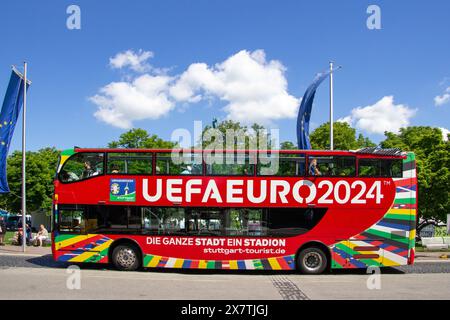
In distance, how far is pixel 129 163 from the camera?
581 inches

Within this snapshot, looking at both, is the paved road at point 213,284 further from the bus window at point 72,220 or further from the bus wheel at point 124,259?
the bus window at point 72,220

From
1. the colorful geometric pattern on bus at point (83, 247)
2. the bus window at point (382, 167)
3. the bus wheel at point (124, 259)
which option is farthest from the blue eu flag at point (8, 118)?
the bus window at point (382, 167)

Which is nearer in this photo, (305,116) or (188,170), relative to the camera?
(188,170)

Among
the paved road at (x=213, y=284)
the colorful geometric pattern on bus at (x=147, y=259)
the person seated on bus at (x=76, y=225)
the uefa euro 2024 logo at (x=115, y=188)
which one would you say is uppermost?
the uefa euro 2024 logo at (x=115, y=188)

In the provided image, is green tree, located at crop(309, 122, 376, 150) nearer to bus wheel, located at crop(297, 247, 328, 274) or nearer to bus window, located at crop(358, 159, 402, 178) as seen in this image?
bus window, located at crop(358, 159, 402, 178)

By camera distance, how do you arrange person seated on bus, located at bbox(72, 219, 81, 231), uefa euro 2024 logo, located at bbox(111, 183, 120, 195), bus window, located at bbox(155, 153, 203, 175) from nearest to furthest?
bus window, located at bbox(155, 153, 203, 175) < uefa euro 2024 logo, located at bbox(111, 183, 120, 195) < person seated on bus, located at bbox(72, 219, 81, 231)

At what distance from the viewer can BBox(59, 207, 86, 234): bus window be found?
1500 centimetres

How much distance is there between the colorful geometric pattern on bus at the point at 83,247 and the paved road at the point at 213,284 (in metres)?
0.46

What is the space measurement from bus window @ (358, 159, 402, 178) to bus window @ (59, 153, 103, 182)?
896 centimetres

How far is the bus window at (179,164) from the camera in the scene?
14500mm

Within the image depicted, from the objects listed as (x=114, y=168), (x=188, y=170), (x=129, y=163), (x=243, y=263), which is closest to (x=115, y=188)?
(x=114, y=168)

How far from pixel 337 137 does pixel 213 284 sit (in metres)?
35.9

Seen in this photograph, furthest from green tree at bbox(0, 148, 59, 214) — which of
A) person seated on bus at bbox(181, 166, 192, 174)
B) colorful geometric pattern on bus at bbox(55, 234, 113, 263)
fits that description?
person seated on bus at bbox(181, 166, 192, 174)

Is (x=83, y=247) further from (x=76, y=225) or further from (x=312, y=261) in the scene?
(x=312, y=261)
